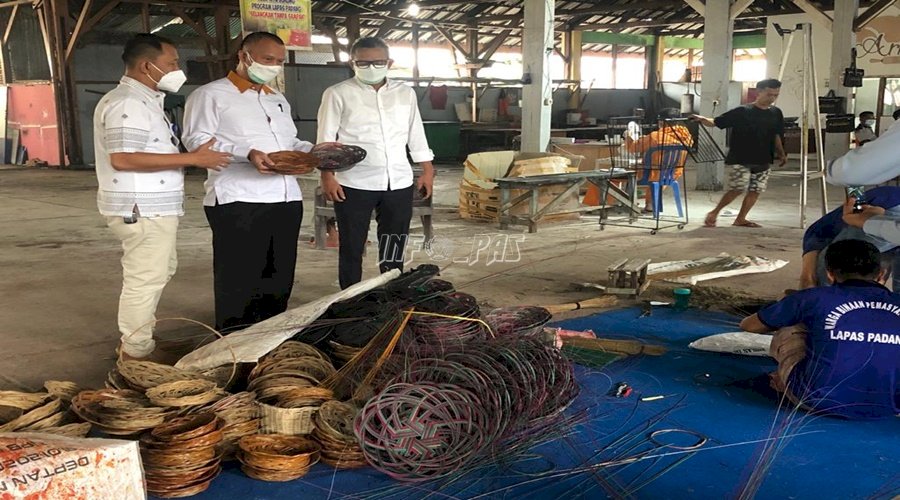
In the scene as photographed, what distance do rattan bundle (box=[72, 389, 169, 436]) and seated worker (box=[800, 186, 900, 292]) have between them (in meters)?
3.20

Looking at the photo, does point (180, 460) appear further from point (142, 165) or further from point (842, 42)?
point (842, 42)

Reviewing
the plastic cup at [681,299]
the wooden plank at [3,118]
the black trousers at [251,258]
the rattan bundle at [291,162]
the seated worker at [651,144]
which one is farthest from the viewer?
the wooden plank at [3,118]

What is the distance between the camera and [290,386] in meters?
3.02

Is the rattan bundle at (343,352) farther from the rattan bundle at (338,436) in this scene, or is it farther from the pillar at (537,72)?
the pillar at (537,72)

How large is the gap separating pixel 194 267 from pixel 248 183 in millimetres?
2649

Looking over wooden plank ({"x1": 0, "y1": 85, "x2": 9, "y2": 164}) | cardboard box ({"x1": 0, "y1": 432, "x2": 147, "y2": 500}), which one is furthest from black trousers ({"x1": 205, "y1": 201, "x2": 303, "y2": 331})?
wooden plank ({"x1": 0, "y1": 85, "x2": 9, "y2": 164})

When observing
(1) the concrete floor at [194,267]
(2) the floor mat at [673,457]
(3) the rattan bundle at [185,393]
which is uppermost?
(3) the rattan bundle at [185,393]

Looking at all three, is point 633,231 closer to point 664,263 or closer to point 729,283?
point 664,263

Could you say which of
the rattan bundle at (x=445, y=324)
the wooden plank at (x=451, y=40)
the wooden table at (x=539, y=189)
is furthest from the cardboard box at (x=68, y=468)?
the wooden plank at (x=451, y=40)

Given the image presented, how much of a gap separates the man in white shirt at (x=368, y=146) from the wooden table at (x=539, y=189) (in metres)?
3.61

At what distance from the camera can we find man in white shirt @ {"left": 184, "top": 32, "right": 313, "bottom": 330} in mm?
3578

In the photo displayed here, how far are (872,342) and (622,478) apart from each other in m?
1.14

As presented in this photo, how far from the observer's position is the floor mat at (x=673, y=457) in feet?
8.59

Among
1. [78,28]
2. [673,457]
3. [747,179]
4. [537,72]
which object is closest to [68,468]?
[673,457]
